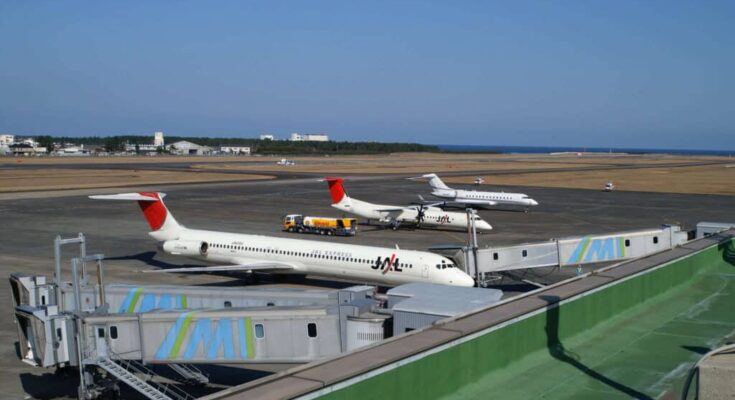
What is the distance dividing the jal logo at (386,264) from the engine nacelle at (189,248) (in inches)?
442

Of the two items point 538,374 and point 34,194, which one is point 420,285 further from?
point 34,194

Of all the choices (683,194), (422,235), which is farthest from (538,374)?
(683,194)

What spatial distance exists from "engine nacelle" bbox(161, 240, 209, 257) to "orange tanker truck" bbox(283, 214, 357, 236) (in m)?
20.7

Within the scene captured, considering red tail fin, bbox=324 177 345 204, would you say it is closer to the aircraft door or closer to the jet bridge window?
the aircraft door

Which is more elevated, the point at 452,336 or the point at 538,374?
the point at 452,336

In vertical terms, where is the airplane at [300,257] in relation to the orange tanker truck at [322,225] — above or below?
above

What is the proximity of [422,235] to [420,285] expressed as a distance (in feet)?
140

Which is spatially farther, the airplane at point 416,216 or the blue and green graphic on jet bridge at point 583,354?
the airplane at point 416,216

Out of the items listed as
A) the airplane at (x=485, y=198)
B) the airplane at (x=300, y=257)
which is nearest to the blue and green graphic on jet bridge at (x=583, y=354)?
the airplane at (x=300, y=257)

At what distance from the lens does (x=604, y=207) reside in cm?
8694

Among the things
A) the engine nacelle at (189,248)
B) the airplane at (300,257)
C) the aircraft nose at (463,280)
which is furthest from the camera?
the engine nacelle at (189,248)

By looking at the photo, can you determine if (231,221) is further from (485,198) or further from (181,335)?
(181,335)

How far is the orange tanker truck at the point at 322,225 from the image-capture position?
61188mm

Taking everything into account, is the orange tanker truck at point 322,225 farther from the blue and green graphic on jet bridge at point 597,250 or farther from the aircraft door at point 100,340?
the aircraft door at point 100,340
